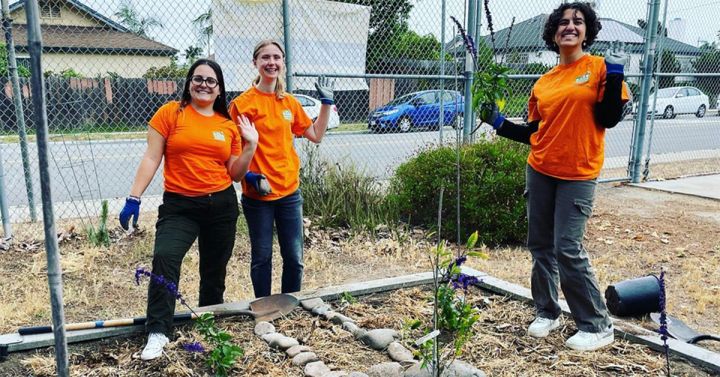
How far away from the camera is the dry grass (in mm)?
2877

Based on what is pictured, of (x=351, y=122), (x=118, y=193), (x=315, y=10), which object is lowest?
(x=118, y=193)

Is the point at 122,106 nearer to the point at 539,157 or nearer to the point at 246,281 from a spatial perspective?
the point at 246,281

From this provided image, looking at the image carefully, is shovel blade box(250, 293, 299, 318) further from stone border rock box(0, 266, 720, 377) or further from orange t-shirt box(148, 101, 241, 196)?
orange t-shirt box(148, 101, 241, 196)

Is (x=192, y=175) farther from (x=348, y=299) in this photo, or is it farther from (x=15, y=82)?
(x=15, y=82)

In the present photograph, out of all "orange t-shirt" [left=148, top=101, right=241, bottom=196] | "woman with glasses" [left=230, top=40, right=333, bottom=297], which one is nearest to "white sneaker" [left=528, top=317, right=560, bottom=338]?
"woman with glasses" [left=230, top=40, right=333, bottom=297]

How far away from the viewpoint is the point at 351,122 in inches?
365

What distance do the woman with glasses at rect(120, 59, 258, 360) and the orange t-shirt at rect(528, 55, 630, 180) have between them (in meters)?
1.65

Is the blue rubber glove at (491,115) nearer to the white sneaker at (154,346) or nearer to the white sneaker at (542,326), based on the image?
the white sneaker at (542,326)

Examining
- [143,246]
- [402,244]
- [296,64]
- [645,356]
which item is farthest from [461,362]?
[296,64]

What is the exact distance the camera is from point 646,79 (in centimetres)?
904

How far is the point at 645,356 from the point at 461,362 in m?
1.01

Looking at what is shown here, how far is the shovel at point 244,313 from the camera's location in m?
3.01

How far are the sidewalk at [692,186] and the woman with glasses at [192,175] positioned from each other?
24.7ft

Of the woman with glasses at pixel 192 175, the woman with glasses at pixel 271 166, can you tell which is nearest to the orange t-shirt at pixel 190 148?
the woman with glasses at pixel 192 175
